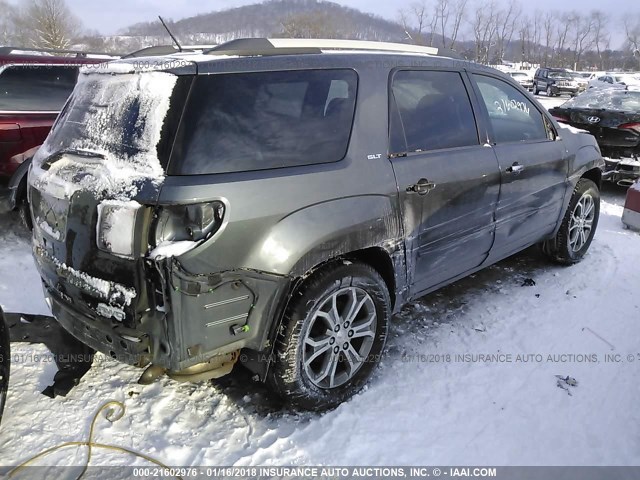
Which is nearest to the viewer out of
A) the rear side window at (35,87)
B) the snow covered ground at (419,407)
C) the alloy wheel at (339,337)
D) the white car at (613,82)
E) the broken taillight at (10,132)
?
the snow covered ground at (419,407)

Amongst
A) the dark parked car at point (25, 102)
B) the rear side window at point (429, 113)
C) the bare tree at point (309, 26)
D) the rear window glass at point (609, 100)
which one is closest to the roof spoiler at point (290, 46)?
the rear side window at point (429, 113)

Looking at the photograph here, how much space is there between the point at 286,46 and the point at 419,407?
2099mm

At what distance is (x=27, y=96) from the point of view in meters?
5.40

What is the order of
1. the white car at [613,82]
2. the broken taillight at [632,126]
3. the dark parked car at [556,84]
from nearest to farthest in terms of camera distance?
the broken taillight at [632,126], the white car at [613,82], the dark parked car at [556,84]

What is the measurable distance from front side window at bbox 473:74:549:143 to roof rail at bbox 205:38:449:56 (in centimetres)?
94

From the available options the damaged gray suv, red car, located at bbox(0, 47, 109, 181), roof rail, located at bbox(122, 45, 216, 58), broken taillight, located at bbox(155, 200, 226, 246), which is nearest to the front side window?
the damaged gray suv

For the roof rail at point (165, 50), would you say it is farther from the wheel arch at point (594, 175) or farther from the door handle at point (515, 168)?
the wheel arch at point (594, 175)

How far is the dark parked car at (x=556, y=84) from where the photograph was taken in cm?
3171

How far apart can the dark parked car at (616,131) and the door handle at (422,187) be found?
5753mm

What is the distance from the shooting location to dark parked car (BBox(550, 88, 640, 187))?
722cm

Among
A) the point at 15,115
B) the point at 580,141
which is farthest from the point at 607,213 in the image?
the point at 15,115

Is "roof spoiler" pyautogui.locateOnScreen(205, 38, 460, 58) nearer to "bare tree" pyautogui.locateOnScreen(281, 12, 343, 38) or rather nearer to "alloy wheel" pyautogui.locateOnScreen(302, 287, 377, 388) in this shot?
"alloy wheel" pyautogui.locateOnScreen(302, 287, 377, 388)

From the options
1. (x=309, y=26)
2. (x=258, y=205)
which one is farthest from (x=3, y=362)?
(x=309, y=26)

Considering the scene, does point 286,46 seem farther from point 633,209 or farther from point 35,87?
point 633,209
